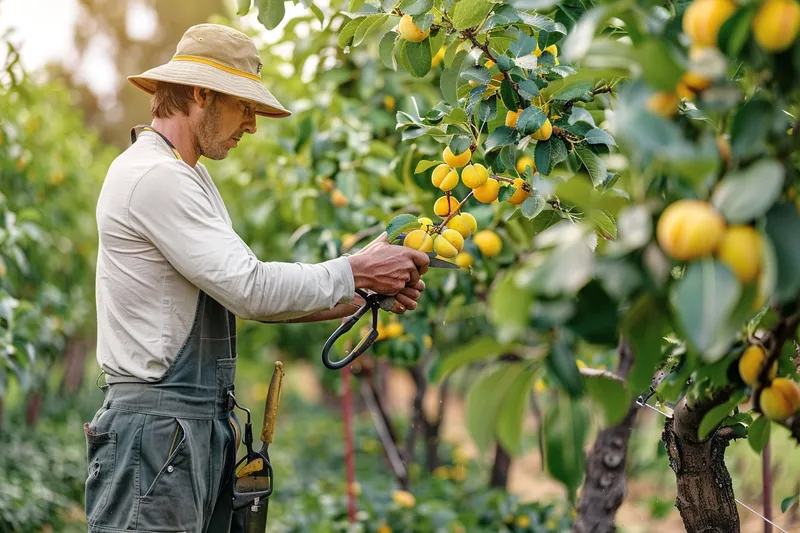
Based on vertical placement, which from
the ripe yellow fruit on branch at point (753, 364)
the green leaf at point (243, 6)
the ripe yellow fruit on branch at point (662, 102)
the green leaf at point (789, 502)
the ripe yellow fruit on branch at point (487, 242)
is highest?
the green leaf at point (243, 6)

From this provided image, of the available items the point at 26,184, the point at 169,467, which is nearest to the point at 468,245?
the point at 169,467

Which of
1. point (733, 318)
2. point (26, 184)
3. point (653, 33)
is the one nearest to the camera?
point (733, 318)

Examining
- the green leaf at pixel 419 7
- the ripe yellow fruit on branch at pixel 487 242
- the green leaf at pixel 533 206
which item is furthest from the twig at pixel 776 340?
the ripe yellow fruit on branch at pixel 487 242

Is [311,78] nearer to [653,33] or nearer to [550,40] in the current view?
[550,40]

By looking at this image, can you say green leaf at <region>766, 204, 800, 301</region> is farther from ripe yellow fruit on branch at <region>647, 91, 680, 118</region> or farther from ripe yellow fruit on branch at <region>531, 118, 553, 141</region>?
ripe yellow fruit on branch at <region>531, 118, 553, 141</region>

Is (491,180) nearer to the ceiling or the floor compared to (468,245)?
nearer to the ceiling

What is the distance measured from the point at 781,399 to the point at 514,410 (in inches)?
15.1

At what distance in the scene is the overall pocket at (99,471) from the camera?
182 centimetres

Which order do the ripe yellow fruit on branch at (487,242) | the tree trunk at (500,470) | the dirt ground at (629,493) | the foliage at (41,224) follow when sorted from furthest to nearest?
1. the tree trunk at (500,470)
2. the dirt ground at (629,493)
3. the foliage at (41,224)
4. the ripe yellow fruit on branch at (487,242)

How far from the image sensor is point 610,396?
97cm

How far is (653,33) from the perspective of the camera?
35.6 inches

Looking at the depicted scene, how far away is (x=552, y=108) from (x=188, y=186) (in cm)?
81

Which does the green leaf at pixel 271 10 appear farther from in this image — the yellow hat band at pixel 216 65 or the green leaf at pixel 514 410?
the green leaf at pixel 514 410

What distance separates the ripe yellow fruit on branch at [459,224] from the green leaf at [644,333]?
2.51 feet
